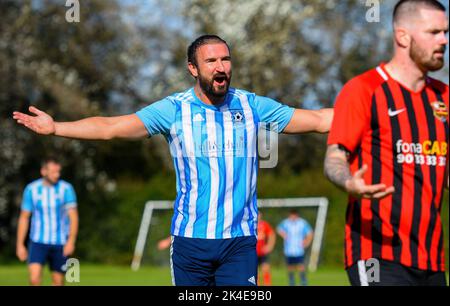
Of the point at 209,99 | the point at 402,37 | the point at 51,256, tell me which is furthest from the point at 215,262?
the point at 51,256

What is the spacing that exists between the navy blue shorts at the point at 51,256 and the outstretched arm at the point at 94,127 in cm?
686

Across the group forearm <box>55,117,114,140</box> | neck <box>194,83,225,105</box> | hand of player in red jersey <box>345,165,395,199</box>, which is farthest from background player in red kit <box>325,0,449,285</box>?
forearm <box>55,117,114,140</box>

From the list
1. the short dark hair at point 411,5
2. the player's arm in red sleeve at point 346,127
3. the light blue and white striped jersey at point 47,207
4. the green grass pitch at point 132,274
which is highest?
the short dark hair at point 411,5

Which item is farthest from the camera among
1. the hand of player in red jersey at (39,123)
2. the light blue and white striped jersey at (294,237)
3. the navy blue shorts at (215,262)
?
the light blue and white striped jersey at (294,237)

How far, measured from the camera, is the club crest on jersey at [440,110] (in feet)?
17.4

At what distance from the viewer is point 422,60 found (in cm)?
511

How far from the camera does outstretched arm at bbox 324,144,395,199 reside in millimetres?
4586

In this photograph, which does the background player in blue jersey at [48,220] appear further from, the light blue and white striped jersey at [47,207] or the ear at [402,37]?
the ear at [402,37]

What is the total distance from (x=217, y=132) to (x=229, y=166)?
272 mm

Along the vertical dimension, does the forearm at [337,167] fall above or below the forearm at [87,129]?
below

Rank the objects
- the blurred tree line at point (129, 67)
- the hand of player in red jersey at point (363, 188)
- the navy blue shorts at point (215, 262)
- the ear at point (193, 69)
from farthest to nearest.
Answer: the blurred tree line at point (129, 67)
the ear at point (193, 69)
the navy blue shorts at point (215, 262)
the hand of player in red jersey at point (363, 188)

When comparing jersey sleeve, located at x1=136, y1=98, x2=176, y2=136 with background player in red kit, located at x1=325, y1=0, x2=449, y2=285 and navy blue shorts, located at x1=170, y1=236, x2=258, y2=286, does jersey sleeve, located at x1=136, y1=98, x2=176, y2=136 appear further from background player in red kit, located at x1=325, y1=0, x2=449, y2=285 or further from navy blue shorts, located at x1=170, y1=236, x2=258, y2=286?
background player in red kit, located at x1=325, y1=0, x2=449, y2=285

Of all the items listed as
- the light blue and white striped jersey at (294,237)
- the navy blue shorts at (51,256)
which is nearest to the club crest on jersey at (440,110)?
the navy blue shorts at (51,256)

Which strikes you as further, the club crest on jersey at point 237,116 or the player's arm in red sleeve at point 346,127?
the club crest on jersey at point 237,116
